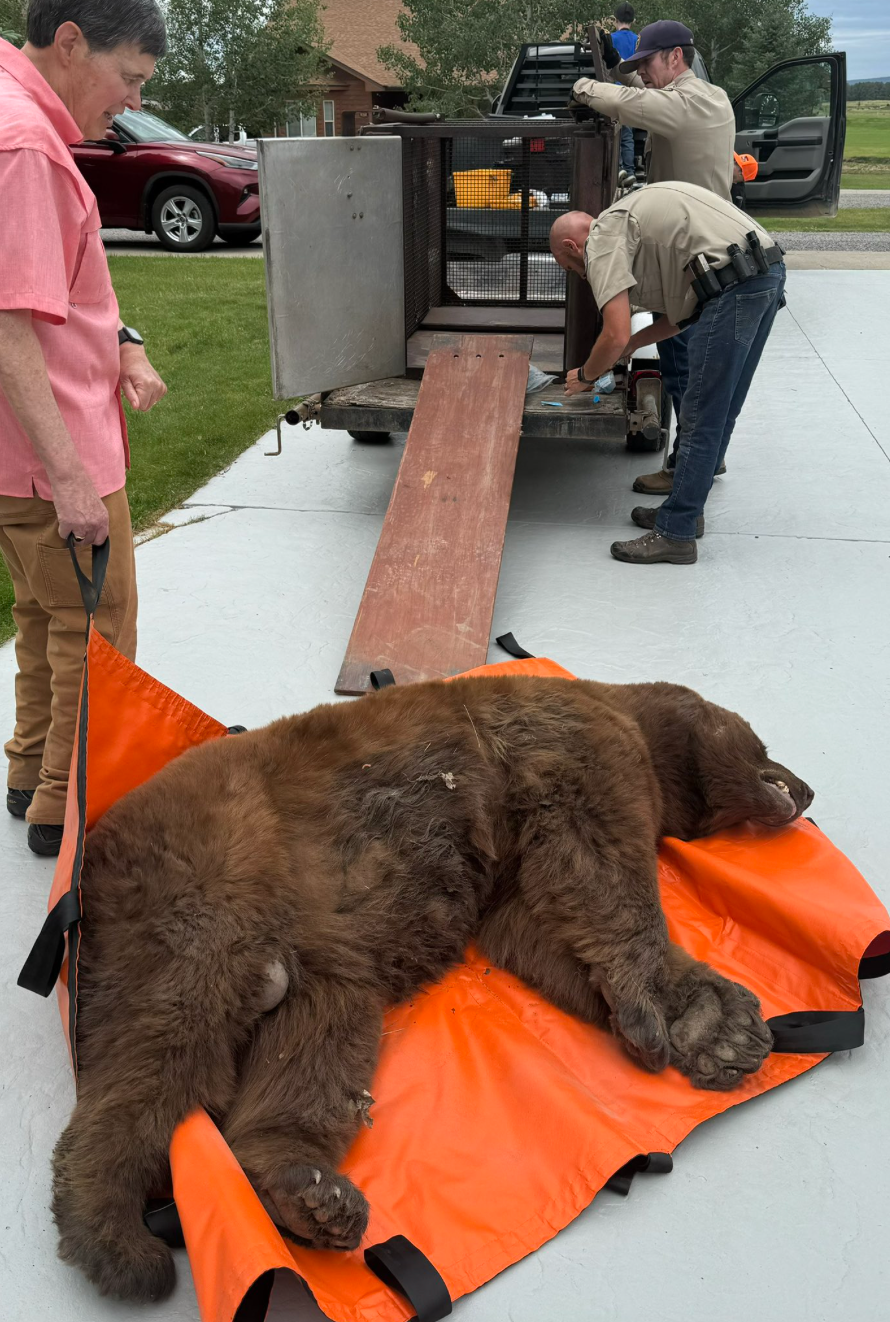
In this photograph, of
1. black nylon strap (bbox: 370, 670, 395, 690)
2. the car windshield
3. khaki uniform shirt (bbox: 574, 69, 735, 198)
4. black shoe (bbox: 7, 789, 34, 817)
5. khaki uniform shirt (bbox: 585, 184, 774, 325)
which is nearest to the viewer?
black shoe (bbox: 7, 789, 34, 817)

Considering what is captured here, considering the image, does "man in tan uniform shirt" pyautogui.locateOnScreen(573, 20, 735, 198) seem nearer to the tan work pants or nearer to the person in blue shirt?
the person in blue shirt

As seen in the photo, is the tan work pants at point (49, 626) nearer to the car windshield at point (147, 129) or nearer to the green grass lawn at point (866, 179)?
the car windshield at point (147, 129)

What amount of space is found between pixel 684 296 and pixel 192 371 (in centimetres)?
558

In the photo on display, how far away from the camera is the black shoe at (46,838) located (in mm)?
3492

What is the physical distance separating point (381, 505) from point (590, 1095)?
4.81m

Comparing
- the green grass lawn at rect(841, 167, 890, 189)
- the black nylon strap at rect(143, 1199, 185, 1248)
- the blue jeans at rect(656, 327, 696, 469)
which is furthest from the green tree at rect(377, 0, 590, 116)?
the black nylon strap at rect(143, 1199, 185, 1248)

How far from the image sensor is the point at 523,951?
2949 millimetres

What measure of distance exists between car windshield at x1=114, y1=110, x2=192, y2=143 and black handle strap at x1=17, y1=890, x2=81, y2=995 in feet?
52.5

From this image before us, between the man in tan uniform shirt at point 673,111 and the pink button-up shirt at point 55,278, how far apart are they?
12.7 feet

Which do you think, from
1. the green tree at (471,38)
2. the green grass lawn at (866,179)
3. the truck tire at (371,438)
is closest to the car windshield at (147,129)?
the truck tire at (371,438)

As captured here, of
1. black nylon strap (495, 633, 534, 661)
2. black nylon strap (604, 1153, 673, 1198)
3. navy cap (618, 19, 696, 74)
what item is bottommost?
black nylon strap (604, 1153, 673, 1198)

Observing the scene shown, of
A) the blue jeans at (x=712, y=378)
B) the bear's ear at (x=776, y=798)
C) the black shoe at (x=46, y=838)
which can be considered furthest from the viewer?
the blue jeans at (x=712, y=378)

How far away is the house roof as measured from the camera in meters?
51.9

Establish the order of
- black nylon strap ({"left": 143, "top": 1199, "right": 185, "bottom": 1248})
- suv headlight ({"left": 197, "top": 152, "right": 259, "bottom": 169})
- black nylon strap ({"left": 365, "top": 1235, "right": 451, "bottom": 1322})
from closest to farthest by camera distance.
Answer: black nylon strap ({"left": 365, "top": 1235, "right": 451, "bottom": 1322})
black nylon strap ({"left": 143, "top": 1199, "right": 185, "bottom": 1248})
suv headlight ({"left": 197, "top": 152, "right": 259, "bottom": 169})
